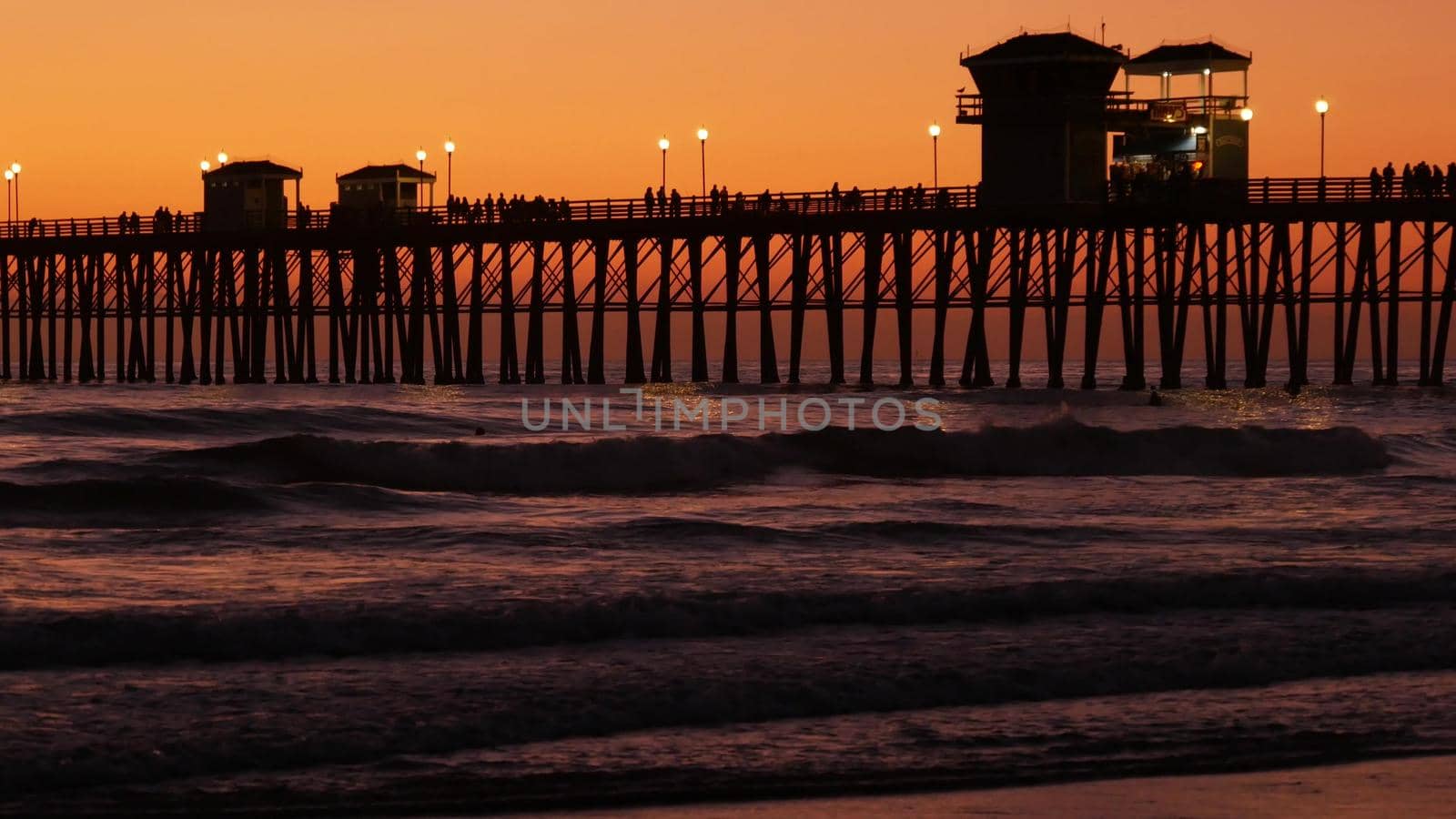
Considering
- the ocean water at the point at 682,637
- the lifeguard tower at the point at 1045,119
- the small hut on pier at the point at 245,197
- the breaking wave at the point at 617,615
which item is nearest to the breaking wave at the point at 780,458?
the ocean water at the point at 682,637

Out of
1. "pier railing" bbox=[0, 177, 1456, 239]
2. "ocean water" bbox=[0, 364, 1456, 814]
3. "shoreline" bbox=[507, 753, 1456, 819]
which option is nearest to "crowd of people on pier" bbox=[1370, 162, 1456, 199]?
"pier railing" bbox=[0, 177, 1456, 239]

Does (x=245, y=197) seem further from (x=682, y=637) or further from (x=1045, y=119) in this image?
(x=682, y=637)

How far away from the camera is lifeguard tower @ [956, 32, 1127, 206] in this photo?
49469 millimetres

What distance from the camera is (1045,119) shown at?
163 ft

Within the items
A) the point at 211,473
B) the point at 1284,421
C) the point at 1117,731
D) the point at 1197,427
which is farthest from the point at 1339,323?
the point at 1117,731

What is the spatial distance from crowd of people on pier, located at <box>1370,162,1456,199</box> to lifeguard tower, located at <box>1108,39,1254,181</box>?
4335 millimetres

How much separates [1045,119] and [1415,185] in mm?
8551

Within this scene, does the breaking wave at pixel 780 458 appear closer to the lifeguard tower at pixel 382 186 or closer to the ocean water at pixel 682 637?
the ocean water at pixel 682 637

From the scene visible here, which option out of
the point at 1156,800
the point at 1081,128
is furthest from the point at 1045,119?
the point at 1156,800

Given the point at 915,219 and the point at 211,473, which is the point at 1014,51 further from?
the point at 211,473

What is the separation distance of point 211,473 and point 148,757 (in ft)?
61.1

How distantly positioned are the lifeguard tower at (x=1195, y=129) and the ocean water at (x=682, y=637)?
78.7 ft

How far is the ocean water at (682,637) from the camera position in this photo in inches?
396

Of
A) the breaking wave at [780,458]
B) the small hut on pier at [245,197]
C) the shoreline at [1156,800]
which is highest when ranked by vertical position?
the small hut on pier at [245,197]
